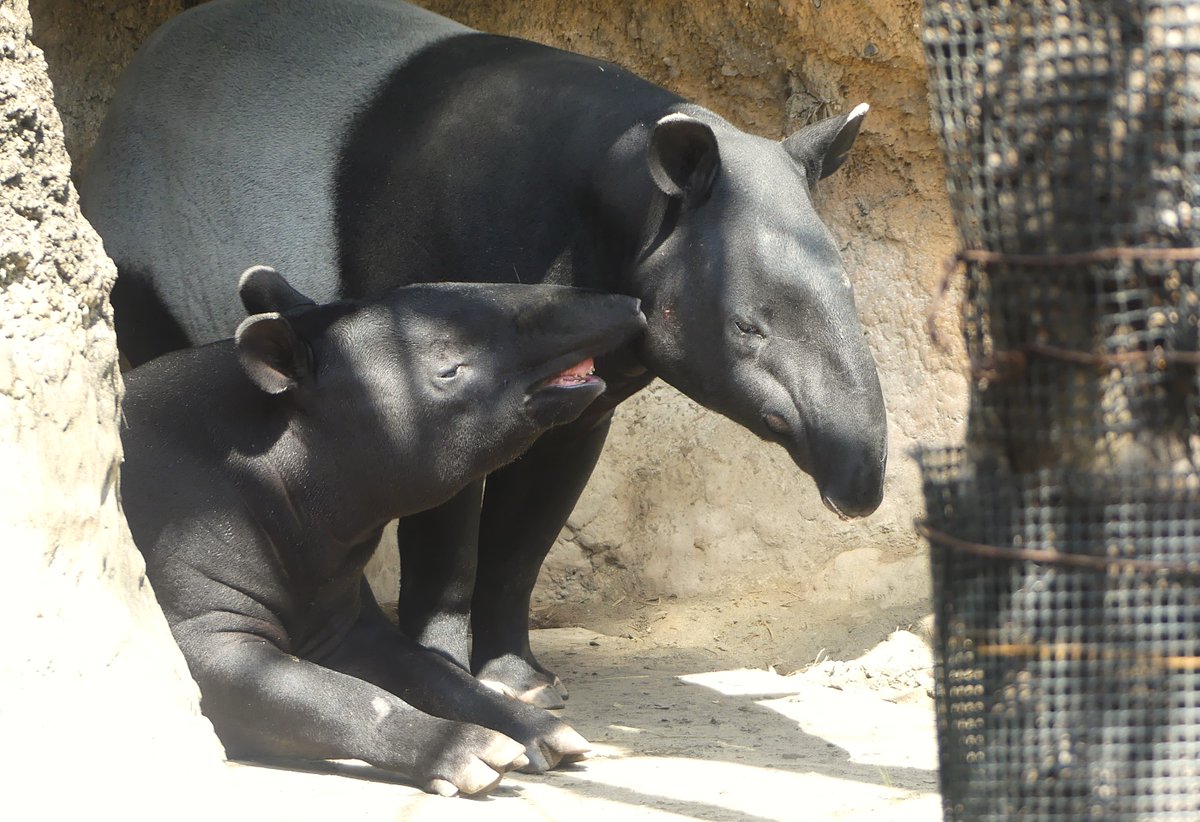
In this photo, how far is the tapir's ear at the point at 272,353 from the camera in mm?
4426

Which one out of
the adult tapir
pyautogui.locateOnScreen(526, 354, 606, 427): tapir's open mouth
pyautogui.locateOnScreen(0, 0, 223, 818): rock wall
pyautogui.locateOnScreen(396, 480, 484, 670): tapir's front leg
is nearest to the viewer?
pyautogui.locateOnScreen(0, 0, 223, 818): rock wall

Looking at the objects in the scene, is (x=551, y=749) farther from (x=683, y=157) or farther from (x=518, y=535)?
(x=683, y=157)

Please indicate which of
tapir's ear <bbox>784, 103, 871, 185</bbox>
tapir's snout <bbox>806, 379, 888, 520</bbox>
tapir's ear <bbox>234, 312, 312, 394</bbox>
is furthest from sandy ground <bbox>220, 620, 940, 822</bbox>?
tapir's ear <bbox>784, 103, 871, 185</bbox>

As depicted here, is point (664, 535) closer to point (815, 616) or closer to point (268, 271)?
point (815, 616)

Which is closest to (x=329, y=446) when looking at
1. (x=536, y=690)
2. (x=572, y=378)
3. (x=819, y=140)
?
(x=572, y=378)

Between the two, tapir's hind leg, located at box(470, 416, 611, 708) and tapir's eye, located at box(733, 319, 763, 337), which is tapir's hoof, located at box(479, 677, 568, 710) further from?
tapir's eye, located at box(733, 319, 763, 337)

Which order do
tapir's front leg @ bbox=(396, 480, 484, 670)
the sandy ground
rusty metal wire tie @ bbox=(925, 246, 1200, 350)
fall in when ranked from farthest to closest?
1. tapir's front leg @ bbox=(396, 480, 484, 670)
2. the sandy ground
3. rusty metal wire tie @ bbox=(925, 246, 1200, 350)

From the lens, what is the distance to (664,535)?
781 centimetres

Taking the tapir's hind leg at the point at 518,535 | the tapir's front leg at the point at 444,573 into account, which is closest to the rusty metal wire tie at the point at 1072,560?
the tapir's front leg at the point at 444,573

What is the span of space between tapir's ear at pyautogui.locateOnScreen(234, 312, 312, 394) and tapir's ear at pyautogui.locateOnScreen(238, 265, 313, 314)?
463 mm

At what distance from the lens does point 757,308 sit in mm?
4777

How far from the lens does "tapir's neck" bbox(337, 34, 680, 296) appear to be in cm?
520

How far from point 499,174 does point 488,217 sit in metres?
0.15

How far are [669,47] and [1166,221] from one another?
16.6 feet
